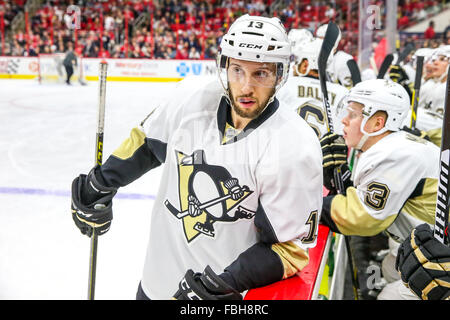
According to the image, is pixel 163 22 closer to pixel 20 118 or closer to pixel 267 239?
pixel 20 118

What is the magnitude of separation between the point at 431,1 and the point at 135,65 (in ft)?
14.4

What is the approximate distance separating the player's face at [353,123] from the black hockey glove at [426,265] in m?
0.70

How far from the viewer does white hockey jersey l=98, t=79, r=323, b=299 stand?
0.90 meters

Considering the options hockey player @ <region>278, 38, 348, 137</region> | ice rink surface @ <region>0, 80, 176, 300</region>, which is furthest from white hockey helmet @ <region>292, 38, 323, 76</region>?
ice rink surface @ <region>0, 80, 176, 300</region>

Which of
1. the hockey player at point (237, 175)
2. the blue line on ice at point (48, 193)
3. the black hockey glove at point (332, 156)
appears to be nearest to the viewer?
the hockey player at point (237, 175)

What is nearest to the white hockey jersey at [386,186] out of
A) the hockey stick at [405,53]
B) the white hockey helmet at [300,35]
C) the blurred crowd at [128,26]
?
the white hockey helmet at [300,35]

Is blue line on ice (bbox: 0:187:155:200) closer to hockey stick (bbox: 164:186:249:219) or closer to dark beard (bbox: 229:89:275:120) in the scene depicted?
hockey stick (bbox: 164:186:249:219)

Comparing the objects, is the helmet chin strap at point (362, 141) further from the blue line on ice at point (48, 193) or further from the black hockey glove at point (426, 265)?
the blue line on ice at point (48, 193)

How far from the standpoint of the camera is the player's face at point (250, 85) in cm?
96

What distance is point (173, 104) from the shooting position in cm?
105

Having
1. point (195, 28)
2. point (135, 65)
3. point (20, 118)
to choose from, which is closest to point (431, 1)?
point (195, 28)

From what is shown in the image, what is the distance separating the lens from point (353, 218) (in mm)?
1361

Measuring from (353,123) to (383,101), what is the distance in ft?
0.35

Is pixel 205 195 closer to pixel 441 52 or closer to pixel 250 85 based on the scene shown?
pixel 250 85
